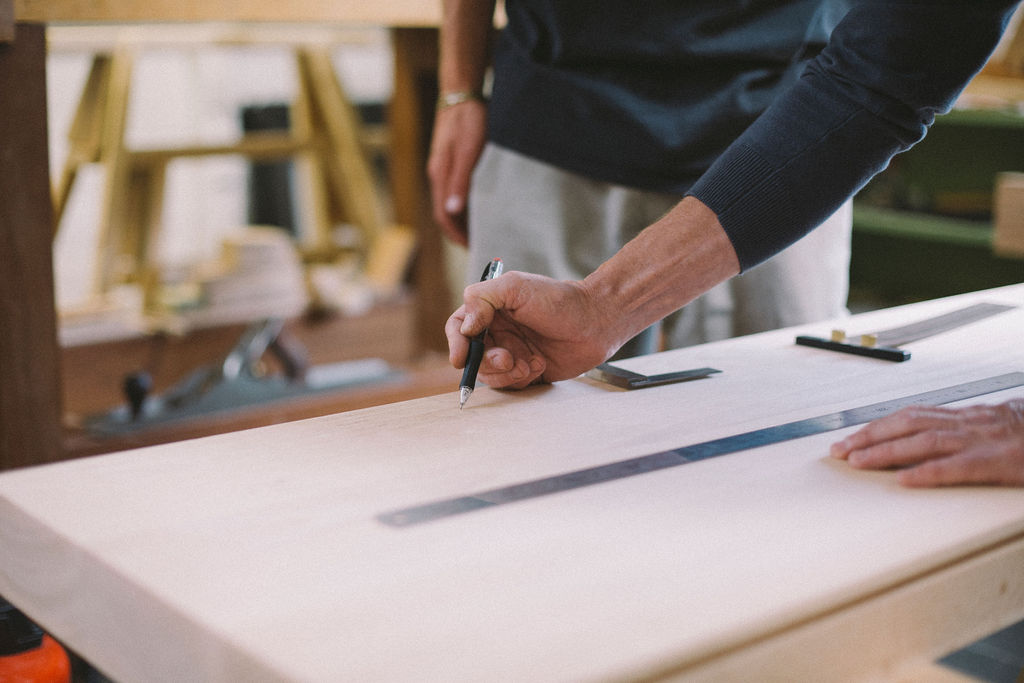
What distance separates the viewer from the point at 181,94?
2.98 metres

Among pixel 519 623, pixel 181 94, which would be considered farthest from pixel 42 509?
pixel 181 94

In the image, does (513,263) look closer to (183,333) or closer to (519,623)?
(519,623)

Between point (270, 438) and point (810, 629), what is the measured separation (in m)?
0.45

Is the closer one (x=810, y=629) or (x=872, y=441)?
(x=810, y=629)

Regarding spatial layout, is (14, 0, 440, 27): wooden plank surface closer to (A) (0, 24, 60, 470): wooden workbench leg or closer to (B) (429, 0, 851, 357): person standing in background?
(A) (0, 24, 60, 470): wooden workbench leg

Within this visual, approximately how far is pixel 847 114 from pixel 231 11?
833 millimetres

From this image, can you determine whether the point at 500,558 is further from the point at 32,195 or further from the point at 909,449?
the point at 32,195

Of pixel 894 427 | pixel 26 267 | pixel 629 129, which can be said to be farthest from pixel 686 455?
pixel 26 267

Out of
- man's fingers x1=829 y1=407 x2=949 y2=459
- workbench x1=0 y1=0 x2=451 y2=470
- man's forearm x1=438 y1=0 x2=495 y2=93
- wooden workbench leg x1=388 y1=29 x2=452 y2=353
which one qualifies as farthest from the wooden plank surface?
man's fingers x1=829 y1=407 x2=949 y2=459

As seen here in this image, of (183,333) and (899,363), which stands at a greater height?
(899,363)

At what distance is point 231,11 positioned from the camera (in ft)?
4.56

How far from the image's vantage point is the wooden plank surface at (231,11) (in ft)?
4.13

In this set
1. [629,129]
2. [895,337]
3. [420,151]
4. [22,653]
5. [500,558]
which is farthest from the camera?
[420,151]

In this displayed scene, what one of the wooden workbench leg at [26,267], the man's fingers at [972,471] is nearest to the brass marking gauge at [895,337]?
the man's fingers at [972,471]
